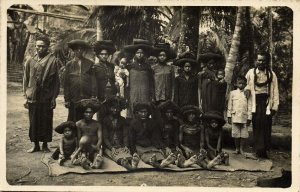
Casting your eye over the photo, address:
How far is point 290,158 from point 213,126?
96cm

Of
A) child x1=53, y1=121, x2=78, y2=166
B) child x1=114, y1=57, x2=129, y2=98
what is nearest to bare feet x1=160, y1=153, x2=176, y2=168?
child x1=114, y1=57, x2=129, y2=98

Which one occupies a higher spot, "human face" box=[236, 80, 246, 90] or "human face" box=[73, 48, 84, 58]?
"human face" box=[73, 48, 84, 58]

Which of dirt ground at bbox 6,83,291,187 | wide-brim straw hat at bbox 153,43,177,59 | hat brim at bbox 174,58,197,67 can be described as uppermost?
wide-brim straw hat at bbox 153,43,177,59

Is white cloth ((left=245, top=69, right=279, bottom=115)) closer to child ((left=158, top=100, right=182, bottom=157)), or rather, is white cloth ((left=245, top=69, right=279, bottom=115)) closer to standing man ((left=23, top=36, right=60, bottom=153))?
child ((left=158, top=100, right=182, bottom=157))

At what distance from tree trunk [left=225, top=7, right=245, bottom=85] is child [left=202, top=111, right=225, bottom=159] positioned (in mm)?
432

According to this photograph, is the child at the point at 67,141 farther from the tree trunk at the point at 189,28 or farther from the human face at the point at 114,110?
the tree trunk at the point at 189,28

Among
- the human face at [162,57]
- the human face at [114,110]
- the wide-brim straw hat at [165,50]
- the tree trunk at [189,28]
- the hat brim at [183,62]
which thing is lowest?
the human face at [114,110]

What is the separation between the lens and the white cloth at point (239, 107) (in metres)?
5.07

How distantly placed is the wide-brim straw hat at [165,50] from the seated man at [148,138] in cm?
63

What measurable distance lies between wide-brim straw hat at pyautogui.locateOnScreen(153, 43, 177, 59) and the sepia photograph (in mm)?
23

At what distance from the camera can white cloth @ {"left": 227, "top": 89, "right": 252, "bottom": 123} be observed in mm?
5074

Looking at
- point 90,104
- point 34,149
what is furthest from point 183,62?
point 34,149

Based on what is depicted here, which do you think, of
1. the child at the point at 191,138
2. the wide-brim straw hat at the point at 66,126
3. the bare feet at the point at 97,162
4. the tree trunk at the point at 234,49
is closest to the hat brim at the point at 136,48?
the child at the point at 191,138

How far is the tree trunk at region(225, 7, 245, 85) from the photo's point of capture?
201 inches
